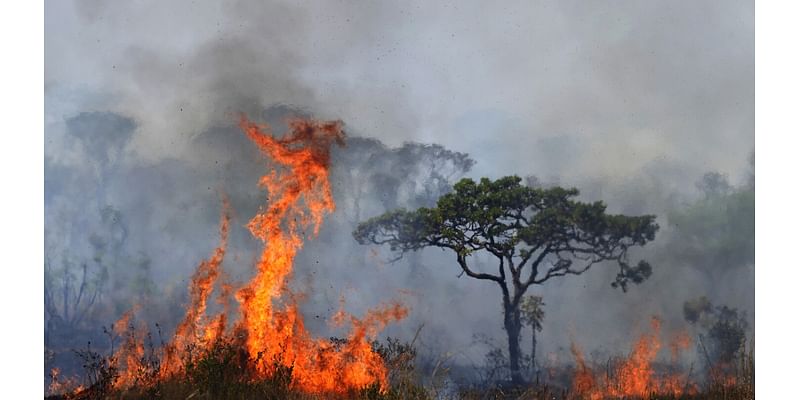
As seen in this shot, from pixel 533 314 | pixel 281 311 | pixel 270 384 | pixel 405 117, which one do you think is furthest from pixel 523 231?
pixel 270 384

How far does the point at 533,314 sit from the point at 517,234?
988 mm

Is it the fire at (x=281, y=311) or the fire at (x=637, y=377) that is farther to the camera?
the fire at (x=637, y=377)

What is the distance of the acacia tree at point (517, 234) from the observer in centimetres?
793

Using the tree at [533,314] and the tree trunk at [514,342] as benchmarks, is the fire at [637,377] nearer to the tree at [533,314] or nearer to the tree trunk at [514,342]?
the tree at [533,314]

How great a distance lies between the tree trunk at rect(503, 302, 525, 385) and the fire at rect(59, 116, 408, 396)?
1216 millimetres

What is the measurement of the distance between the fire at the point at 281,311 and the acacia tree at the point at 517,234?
78 centimetres

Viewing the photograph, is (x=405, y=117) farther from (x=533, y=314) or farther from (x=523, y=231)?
(x=533, y=314)

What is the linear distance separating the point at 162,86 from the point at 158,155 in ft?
2.53

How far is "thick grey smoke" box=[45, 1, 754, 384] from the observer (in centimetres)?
771

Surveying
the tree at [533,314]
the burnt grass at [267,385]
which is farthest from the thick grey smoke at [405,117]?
the burnt grass at [267,385]

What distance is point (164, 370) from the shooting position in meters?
7.20

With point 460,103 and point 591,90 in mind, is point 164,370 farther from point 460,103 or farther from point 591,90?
point 591,90

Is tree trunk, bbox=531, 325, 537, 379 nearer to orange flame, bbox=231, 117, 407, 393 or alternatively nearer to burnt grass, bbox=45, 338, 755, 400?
burnt grass, bbox=45, 338, 755, 400

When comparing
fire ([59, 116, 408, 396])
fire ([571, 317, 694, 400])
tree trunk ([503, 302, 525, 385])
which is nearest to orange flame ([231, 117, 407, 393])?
fire ([59, 116, 408, 396])
